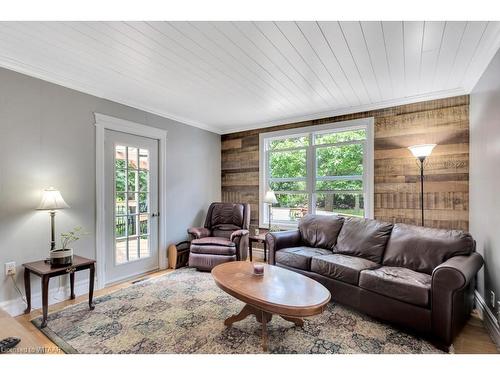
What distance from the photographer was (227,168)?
492cm

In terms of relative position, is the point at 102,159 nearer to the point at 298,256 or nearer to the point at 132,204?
the point at 132,204

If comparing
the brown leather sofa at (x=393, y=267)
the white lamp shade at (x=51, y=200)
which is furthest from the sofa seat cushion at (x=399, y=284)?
the white lamp shade at (x=51, y=200)

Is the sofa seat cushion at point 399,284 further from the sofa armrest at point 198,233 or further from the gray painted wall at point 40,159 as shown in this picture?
the gray painted wall at point 40,159

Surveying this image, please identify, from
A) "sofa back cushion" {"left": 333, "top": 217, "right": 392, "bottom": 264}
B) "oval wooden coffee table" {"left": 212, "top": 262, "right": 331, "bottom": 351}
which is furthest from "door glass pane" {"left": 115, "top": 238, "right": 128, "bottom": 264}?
"sofa back cushion" {"left": 333, "top": 217, "right": 392, "bottom": 264}

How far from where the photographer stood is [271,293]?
186 centimetres

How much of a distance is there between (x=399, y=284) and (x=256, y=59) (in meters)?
2.27

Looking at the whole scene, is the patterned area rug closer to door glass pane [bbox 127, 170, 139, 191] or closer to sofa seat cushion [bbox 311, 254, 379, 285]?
sofa seat cushion [bbox 311, 254, 379, 285]

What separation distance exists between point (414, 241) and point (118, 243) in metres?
3.45

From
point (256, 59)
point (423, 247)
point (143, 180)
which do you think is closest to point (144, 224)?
point (143, 180)

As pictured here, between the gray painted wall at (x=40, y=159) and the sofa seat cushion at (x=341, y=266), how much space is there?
2.63 meters

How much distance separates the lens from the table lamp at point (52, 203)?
94.3 inches

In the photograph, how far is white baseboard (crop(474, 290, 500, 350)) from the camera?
191cm
